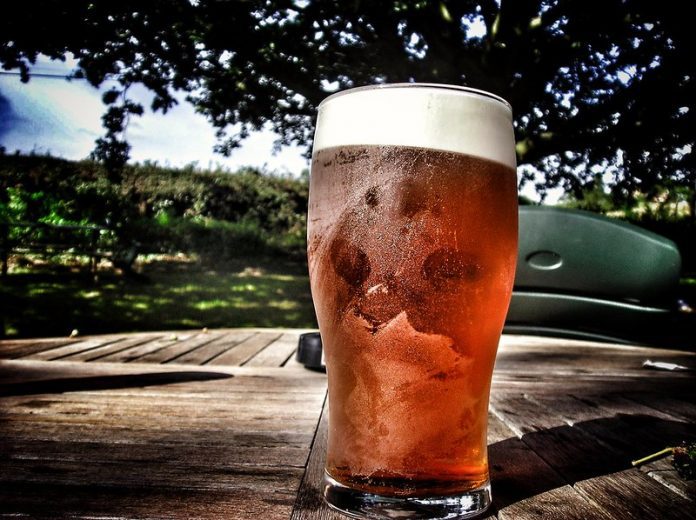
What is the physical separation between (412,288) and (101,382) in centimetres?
92

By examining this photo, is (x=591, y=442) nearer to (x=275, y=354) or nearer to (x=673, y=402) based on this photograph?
(x=673, y=402)

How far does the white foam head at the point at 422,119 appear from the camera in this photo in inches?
25.9

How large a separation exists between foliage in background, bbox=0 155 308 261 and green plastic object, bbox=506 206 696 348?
7363 mm

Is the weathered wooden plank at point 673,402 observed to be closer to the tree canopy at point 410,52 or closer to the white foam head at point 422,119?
the white foam head at point 422,119

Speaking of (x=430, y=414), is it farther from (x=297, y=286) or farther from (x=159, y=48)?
(x=297, y=286)

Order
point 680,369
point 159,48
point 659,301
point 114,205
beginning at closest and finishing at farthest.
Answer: point 680,369
point 659,301
point 159,48
point 114,205

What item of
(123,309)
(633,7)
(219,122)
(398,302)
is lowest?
(123,309)

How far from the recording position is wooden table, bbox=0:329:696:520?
567 mm

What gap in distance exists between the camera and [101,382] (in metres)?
1.22

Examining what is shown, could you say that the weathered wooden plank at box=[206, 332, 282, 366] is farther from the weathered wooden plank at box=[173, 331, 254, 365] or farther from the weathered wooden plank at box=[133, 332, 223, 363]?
the weathered wooden plank at box=[133, 332, 223, 363]

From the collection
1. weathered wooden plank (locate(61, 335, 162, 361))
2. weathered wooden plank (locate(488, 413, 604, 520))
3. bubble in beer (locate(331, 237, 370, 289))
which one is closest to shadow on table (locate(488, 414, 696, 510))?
weathered wooden plank (locate(488, 413, 604, 520))

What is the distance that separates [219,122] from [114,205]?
2.65m

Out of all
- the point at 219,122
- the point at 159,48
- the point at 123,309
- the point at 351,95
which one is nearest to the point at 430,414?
the point at 351,95

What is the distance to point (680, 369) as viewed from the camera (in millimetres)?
1633
